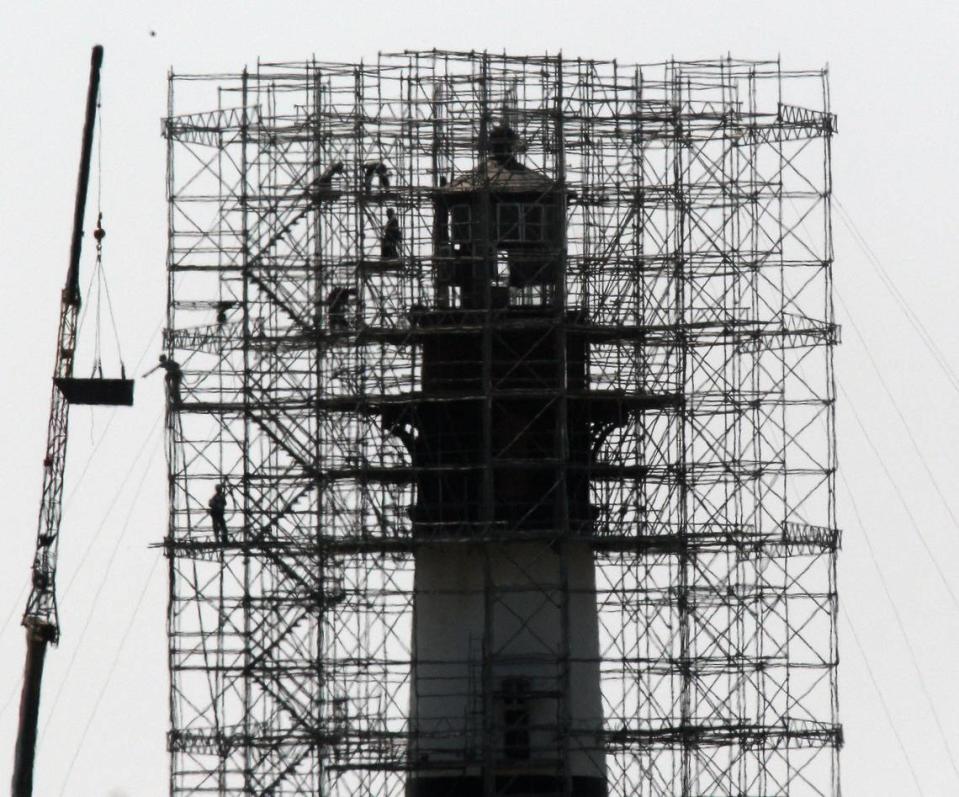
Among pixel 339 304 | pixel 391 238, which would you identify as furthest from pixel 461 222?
pixel 339 304

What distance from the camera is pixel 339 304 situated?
274ft

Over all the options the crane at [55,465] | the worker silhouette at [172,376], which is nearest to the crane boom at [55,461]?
the crane at [55,465]

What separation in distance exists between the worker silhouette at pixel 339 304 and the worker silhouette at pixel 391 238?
1.34m

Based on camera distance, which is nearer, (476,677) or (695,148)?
(476,677)

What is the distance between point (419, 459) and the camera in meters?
81.9

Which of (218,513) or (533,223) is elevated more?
(533,223)

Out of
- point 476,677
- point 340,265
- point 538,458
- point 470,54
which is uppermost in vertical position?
point 470,54

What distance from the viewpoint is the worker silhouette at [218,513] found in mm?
83625

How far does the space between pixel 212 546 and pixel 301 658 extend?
12.9ft

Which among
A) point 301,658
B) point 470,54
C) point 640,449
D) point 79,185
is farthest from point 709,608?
point 79,185

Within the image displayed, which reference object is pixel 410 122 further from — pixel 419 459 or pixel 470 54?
pixel 419 459

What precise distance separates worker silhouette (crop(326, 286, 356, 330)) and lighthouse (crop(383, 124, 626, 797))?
221cm

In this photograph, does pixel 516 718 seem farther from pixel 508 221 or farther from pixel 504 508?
pixel 508 221

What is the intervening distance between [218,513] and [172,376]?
4.16 m
